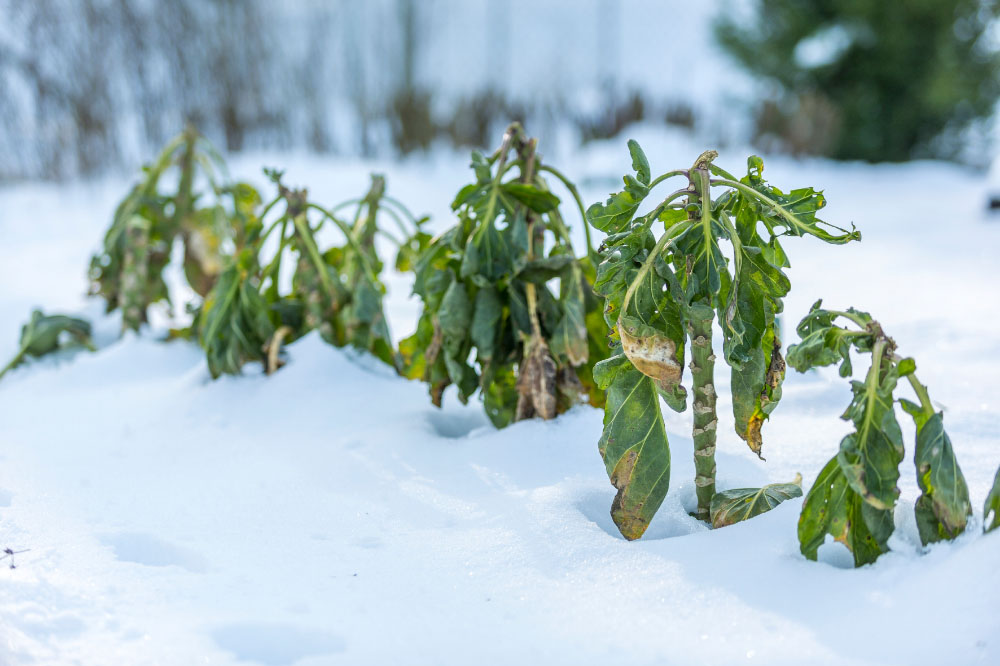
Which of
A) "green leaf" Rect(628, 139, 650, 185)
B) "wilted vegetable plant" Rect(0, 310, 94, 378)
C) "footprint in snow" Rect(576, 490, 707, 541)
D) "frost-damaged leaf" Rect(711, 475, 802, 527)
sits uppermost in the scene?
"green leaf" Rect(628, 139, 650, 185)

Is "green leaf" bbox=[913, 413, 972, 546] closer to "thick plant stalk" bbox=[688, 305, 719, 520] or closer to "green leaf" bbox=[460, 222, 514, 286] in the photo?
"thick plant stalk" bbox=[688, 305, 719, 520]

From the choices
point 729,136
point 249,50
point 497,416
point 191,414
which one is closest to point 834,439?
point 497,416

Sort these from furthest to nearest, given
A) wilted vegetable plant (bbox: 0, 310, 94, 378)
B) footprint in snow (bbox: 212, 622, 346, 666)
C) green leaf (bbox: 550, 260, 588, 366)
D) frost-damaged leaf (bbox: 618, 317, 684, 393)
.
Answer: wilted vegetable plant (bbox: 0, 310, 94, 378) < green leaf (bbox: 550, 260, 588, 366) < frost-damaged leaf (bbox: 618, 317, 684, 393) < footprint in snow (bbox: 212, 622, 346, 666)

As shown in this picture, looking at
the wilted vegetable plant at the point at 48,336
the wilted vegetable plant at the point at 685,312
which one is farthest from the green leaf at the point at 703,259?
the wilted vegetable plant at the point at 48,336

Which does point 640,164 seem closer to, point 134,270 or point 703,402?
point 703,402

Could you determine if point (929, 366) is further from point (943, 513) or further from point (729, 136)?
point (729, 136)

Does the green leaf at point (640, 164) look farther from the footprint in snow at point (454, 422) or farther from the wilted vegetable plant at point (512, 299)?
the footprint in snow at point (454, 422)

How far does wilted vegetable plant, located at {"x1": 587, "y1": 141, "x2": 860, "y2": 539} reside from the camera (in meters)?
0.90

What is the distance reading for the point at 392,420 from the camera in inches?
54.9


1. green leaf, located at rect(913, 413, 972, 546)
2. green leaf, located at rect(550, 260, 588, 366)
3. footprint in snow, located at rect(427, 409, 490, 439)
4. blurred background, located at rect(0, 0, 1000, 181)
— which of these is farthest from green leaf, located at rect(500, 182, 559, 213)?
blurred background, located at rect(0, 0, 1000, 181)

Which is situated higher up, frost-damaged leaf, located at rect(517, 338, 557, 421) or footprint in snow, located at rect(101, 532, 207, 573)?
frost-damaged leaf, located at rect(517, 338, 557, 421)

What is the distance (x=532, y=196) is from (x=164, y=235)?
1.23 metres

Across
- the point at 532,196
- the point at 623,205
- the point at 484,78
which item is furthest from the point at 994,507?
the point at 484,78

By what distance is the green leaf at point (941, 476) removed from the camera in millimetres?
798
